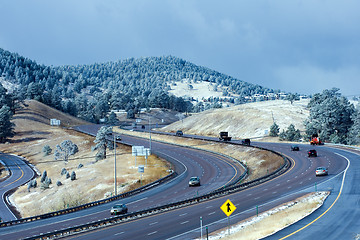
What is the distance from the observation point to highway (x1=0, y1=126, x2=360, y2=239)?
32.0 metres

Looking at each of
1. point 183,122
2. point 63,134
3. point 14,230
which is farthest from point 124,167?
point 183,122

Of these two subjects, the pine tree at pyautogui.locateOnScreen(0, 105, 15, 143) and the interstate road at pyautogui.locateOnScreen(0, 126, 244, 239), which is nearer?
the interstate road at pyautogui.locateOnScreen(0, 126, 244, 239)

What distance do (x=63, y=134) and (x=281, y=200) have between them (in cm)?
12284

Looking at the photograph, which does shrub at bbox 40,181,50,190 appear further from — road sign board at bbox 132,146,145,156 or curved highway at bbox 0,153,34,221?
road sign board at bbox 132,146,145,156

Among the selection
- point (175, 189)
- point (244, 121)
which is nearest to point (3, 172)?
point (175, 189)

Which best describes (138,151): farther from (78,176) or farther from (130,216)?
(130,216)

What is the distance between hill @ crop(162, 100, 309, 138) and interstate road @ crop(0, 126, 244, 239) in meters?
46.0

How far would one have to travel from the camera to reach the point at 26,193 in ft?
263

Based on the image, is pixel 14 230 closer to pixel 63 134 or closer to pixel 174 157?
pixel 174 157

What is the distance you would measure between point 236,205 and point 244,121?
121 metres

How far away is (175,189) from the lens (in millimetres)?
61031

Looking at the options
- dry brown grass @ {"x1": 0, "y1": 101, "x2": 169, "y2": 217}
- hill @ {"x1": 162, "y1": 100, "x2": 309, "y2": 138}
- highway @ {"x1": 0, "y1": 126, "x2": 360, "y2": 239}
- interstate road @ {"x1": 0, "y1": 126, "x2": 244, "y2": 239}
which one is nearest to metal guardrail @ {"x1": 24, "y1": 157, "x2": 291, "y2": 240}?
highway @ {"x1": 0, "y1": 126, "x2": 360, "y2": 239}

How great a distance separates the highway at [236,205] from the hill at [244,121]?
235 feet

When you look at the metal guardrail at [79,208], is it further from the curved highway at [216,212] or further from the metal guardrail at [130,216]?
the curved highway at [216,212]
